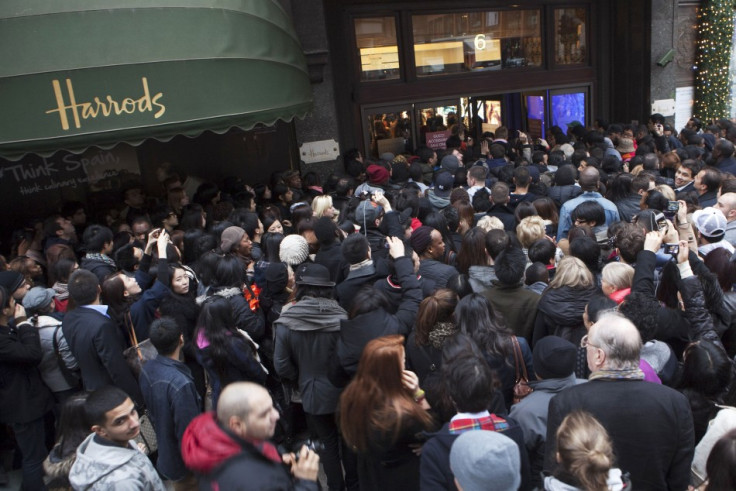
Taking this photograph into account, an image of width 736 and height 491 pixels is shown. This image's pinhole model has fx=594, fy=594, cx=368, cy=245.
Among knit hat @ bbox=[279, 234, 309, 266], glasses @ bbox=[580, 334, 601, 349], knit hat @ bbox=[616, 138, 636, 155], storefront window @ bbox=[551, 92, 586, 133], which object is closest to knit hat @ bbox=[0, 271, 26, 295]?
knit hat @ bbox=[279, 234, 309, 266]

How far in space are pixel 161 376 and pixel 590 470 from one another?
2779 mm

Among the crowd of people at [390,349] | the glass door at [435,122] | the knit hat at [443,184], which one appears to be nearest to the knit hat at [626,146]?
the crowd of people at [390,349]

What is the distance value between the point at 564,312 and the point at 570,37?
10867 mm

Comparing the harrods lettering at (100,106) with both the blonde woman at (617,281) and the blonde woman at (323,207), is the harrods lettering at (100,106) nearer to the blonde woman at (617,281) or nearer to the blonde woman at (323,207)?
the blonde woman at (323,207)

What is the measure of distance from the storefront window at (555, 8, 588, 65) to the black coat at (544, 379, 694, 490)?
1155cm

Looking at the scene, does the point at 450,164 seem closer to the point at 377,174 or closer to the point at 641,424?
the point at 377,174

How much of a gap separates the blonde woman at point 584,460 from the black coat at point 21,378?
390 centimetres

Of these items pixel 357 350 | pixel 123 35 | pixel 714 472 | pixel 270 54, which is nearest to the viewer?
pixel 714 472

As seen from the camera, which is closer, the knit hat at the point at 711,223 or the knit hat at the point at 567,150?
the knit hat at the point at 711,223

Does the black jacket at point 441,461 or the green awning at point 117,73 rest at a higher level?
the green awning at point 117,73

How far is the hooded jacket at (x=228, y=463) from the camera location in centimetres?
253

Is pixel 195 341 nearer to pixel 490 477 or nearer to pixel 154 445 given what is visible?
pixel 154 445

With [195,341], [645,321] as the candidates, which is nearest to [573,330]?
[645,321]

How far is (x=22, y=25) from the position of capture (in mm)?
5770
